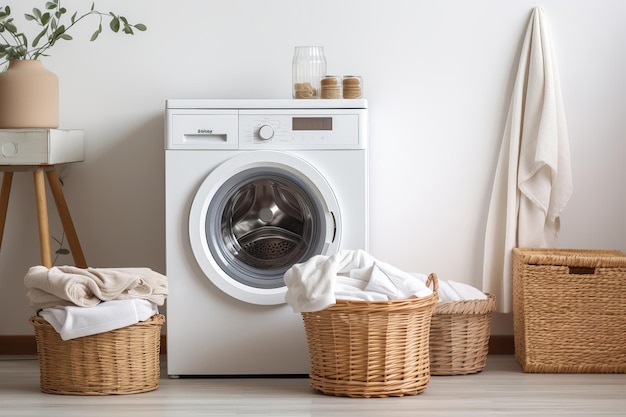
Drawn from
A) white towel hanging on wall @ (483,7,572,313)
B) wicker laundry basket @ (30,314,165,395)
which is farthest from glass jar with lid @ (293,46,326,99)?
wicker laundry basket @ (30,314,165,395)

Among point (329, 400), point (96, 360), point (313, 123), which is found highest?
point (313, 123)

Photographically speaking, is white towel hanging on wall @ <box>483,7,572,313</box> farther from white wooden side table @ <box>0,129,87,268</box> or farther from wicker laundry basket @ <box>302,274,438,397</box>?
white wooden side table @ <box>0,129,87,268</box>

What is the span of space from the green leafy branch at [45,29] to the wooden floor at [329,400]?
41.9 inches

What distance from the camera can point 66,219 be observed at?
10.1ft

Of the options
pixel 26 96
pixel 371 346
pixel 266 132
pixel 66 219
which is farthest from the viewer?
pixel 66 219

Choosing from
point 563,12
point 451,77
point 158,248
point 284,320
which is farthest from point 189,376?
point 563,12

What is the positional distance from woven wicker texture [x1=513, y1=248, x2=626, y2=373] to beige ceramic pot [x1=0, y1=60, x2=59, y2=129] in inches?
63.2

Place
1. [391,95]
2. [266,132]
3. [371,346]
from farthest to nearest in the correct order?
[391,95]
[266,132]
[371,346]

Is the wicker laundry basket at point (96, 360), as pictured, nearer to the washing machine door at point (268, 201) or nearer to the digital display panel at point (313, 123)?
the washing machine door at point (268, 201)

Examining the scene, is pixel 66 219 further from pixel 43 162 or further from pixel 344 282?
pixel 344 282

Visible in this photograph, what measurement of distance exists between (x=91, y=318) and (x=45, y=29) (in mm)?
1036

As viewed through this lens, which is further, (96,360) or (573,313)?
(573,313)

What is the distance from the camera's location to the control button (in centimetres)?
279

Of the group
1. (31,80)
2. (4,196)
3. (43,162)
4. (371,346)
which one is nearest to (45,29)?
(31,80)
